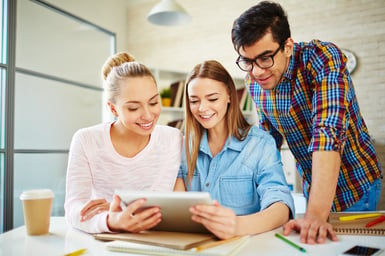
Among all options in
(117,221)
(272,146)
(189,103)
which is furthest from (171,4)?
(117,221)

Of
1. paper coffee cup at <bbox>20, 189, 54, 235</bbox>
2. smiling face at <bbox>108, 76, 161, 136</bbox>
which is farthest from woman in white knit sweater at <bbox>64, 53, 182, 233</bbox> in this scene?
paper coffee cup at <bbox>20, 189, 54, 235</bbox>

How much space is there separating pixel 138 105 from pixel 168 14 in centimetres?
267

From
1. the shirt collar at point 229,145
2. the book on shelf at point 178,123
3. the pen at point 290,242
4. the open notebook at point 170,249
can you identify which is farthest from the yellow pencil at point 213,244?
the book on shelf at point 178,123

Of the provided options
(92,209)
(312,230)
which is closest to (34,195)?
(92,209)

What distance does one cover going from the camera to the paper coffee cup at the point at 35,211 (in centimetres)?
108

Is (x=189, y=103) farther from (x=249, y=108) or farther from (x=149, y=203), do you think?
(x=249, y=108)

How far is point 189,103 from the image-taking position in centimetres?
154

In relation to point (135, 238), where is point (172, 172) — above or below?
above

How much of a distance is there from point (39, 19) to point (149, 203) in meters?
3.75

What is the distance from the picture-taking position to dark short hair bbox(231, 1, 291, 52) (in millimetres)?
1367

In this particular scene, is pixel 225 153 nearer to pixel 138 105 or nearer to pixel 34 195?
pixel 138 105

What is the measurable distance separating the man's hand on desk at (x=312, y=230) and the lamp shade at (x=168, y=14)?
2935mm

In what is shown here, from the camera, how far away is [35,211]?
1.09 metres

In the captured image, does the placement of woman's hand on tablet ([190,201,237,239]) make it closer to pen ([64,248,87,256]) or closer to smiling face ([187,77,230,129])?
pen ([64,248,87,256])
